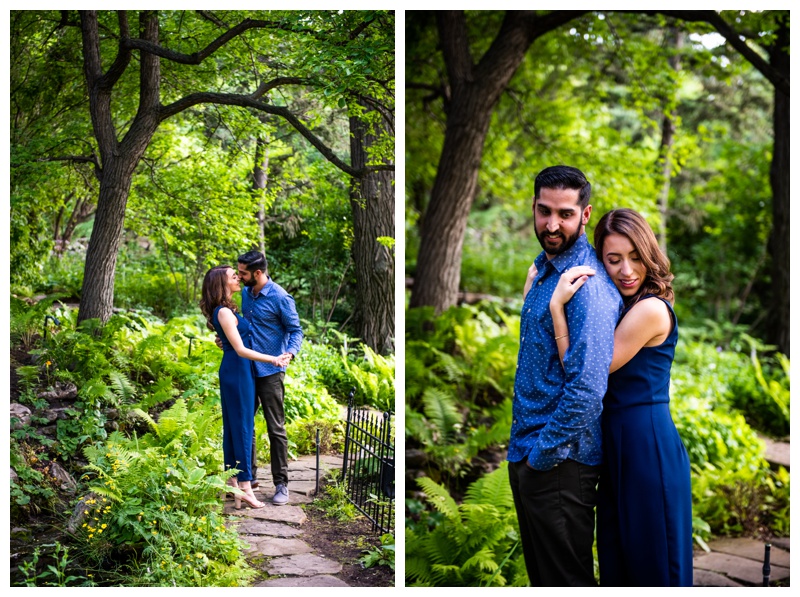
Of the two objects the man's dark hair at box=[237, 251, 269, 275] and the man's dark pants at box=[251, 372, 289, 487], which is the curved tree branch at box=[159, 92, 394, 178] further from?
the man's dark pants at box=[251, 372, 289, 487]

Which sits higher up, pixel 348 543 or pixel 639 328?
pixel 639 328

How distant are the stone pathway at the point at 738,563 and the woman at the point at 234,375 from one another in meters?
2.87

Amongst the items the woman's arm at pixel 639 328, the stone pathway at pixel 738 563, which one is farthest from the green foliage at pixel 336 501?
the stone pathway at pixel 738 563

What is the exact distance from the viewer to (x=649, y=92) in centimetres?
713

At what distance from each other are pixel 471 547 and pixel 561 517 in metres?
1.35

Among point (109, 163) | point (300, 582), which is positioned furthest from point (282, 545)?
point (109, 163)

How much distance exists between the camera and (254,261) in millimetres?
2984

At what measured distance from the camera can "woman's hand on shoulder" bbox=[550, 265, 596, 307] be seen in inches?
86.1

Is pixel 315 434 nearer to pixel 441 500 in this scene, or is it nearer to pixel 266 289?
pixel 266 289

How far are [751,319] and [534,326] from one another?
1096 centimetres

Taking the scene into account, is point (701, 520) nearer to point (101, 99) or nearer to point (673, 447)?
point (673, 447)

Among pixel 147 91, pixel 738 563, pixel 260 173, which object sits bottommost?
pixel 738 563

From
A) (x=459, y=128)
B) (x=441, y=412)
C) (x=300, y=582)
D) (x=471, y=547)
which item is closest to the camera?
(x=300, y=582)
